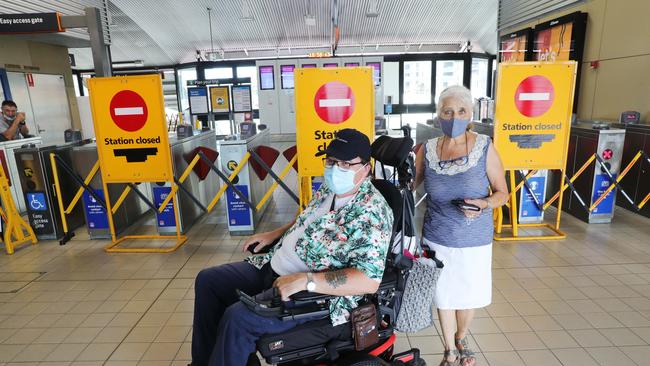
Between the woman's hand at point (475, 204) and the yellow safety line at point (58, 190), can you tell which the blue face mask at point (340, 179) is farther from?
the yellow safety line at point (58, 190)

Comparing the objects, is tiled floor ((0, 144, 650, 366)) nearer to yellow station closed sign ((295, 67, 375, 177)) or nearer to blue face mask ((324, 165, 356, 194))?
blue face mask ((324, 165, 356, 194))

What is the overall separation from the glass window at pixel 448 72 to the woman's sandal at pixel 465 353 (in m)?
11.8

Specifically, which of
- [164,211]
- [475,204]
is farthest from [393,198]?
[164,211]

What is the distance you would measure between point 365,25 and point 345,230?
10979mm

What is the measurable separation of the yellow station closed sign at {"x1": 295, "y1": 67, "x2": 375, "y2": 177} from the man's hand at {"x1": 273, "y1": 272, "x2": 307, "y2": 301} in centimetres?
234

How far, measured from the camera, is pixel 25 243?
4523 millimetres

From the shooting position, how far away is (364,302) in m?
1.74

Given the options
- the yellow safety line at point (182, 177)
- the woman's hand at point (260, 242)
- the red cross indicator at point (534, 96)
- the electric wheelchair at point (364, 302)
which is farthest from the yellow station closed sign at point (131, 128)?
the red cross indicator at point (534, 96)

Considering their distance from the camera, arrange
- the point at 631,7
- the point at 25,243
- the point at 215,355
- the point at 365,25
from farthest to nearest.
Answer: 1. the point at 365,25
2. the point at 631,7
3. the point at 25,243
4. the point at 215,355

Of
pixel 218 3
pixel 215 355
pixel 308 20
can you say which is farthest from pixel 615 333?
pixel 218 3

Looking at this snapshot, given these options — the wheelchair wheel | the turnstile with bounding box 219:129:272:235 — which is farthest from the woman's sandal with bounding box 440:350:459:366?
the turnstile with bounding box 219:129:272:235

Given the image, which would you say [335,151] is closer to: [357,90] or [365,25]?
[357,90]

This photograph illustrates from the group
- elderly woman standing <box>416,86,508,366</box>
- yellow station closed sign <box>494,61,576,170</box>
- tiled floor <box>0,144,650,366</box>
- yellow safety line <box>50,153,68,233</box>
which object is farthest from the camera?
yellow safety line <box>50,153,68,233</box>

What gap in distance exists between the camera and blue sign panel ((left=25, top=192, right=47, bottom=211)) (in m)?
4.53
